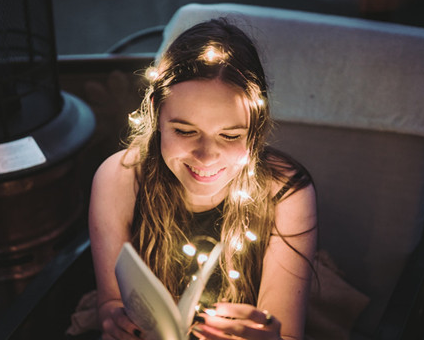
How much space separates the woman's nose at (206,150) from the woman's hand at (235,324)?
0.27m

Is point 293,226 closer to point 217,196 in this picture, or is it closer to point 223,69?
point 217,196

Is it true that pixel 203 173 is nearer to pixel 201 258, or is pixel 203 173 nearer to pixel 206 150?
pixel 206 150

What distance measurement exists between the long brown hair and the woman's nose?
0.08 metres

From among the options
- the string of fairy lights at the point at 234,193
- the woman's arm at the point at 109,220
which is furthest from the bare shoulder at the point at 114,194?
the string of fairy lights at the point at 234,193

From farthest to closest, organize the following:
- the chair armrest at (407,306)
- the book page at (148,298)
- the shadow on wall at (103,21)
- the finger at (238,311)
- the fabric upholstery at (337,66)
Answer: the shadow on wall at (103,21)
the fabric upholstery at (337,66)
the chair armrest at (407,306)
the finger at (238,311)
the book page at (148,298)

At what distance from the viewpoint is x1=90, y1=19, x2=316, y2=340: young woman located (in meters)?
0.89

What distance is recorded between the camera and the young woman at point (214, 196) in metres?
0.89

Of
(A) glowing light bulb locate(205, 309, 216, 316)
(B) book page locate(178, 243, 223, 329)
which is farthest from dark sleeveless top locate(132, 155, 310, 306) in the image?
(B) book page locate(178, 243, 223, 329)

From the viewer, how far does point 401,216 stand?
4.69 ft

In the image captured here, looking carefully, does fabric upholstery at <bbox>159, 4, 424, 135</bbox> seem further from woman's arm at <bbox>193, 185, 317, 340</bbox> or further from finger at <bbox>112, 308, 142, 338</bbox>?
finger at <bbox>112, 308, 142, 338</bbox>

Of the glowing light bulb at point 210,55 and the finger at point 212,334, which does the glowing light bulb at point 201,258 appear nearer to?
the finger at point 212,334

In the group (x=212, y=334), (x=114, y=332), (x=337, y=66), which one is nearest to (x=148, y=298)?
(x=212, y=334)

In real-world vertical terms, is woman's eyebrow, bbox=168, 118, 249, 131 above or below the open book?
above

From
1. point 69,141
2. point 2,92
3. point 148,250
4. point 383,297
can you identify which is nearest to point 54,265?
point 148,250
